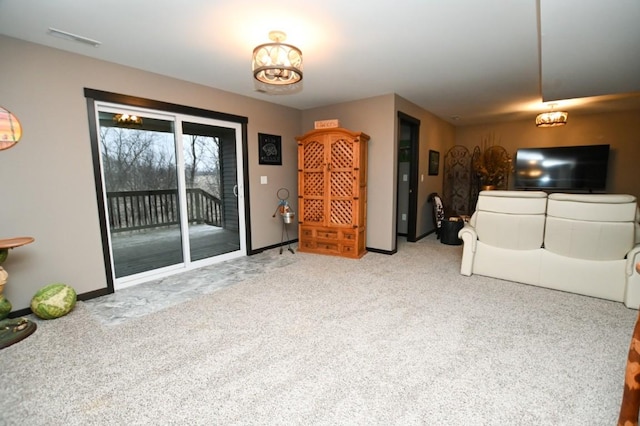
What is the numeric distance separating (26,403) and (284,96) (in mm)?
3948

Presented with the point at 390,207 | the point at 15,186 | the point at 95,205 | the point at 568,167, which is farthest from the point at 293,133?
the point at 568,167

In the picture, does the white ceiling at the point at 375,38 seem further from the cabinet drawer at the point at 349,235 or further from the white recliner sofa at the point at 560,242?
the cabinet drawer at the point at 349,235

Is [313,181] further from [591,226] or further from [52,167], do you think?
[591,226]

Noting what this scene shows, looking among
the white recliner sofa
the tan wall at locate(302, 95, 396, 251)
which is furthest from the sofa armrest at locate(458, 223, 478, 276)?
the tan wall at locate(302, 95, 396, 251)

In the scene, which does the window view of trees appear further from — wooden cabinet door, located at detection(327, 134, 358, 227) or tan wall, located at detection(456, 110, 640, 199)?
tan wall, located at detection(456, 110, 640, 199)

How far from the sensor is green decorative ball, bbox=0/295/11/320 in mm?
2195

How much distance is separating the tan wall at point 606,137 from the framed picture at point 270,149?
513cm

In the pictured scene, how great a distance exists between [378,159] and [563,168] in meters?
4.08

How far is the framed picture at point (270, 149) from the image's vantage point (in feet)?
14.3

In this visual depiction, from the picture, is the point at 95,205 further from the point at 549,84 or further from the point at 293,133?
the point at 549,84

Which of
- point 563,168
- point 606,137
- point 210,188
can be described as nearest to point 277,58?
point 210,188

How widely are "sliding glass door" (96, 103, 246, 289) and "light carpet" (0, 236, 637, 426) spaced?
119 cm

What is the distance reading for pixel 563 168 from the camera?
18.0 feet

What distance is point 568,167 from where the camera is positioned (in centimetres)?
545
